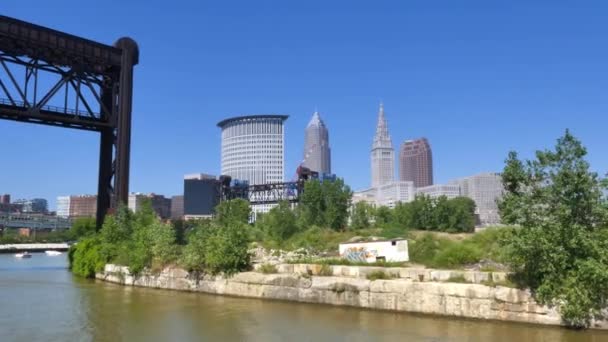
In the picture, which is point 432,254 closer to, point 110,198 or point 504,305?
point 504,305

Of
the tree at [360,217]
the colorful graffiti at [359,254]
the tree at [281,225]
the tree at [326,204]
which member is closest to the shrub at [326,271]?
the colorful graffiti at [359,254]

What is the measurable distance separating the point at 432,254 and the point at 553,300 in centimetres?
1409

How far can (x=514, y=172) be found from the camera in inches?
1063

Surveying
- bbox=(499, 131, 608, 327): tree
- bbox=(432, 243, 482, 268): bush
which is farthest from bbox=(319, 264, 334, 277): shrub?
bbox=(499, 131, 608, 327): tree

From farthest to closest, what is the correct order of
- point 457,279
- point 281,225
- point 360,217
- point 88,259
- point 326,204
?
point 360,217, point 326,204, point 281,225, point 88,259, point 457,279

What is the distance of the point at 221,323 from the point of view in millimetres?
26625

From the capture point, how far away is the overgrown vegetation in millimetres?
38750

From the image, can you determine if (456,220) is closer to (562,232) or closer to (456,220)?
(456,220)

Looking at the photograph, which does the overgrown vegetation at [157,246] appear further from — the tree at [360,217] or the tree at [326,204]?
the tree at [360,217]

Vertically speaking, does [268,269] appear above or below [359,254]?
below

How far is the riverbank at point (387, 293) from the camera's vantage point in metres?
25.3

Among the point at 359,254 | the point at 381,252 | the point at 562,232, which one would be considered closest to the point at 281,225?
the point at 359,254

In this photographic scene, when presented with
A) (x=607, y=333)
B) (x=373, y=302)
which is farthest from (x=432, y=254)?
(x=607, y=333)

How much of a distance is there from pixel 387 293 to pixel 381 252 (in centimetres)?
780
